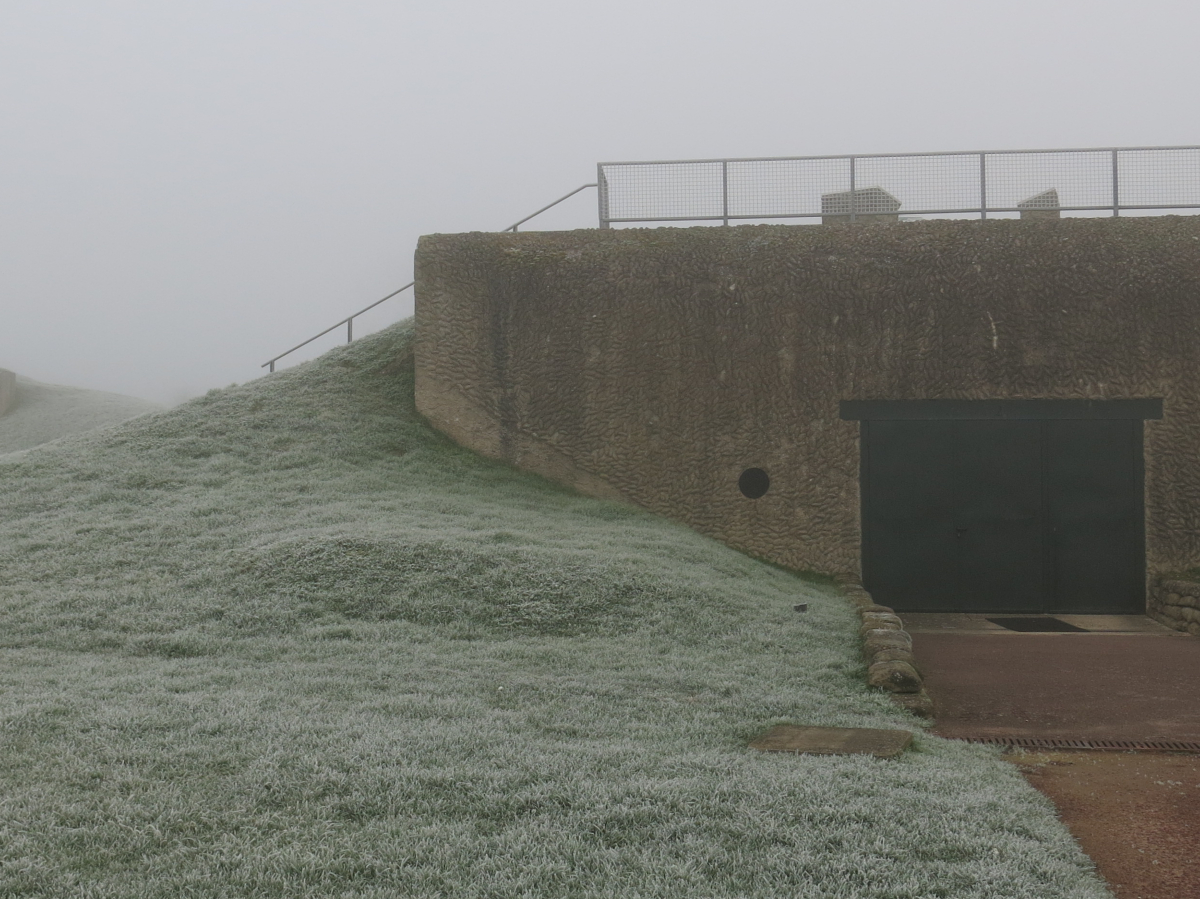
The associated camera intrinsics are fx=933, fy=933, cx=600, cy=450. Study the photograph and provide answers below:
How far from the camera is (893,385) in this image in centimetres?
1349

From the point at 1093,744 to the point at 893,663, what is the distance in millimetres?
1565

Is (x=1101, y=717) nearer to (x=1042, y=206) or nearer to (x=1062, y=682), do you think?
(x=1062, y=682)

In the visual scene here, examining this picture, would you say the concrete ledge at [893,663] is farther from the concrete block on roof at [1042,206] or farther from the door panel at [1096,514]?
the concrete block on roof at [1042,206]

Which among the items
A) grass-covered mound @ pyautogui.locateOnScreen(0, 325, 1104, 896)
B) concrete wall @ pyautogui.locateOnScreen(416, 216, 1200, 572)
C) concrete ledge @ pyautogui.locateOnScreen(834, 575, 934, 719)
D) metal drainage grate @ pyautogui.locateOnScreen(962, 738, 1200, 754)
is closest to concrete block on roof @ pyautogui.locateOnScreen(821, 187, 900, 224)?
concrete wall @ pyautogui.locateOnScreen(416, 216, 1200, 572)

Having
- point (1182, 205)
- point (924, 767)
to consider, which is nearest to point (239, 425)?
point (924, 767)

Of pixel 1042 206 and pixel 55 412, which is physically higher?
pixel 1042 206

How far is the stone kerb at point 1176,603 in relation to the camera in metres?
12.0

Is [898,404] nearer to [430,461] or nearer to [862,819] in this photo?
[430,461]

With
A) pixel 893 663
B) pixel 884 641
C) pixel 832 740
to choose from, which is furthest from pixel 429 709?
pixel 884 641

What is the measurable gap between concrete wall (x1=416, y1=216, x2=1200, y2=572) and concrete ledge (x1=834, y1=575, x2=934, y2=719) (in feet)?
13.4

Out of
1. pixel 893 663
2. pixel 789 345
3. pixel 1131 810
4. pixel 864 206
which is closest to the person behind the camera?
pixel 1131 810

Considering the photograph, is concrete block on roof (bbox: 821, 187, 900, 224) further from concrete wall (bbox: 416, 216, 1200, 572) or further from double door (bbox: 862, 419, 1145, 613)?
double door (bbox: 862, 419, 1145, 613)

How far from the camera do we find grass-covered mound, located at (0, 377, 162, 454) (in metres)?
28.8

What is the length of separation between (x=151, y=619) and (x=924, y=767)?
6616 millimetres
